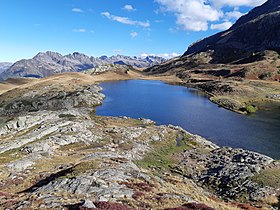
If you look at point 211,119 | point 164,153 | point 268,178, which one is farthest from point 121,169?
point 211,119

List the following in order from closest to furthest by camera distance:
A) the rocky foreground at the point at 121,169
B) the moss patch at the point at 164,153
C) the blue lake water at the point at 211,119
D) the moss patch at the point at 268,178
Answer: the rocky foreground at the point at 121,169
the moss patch at the point at 268,178
the moss patch at the point at 164,153
the blue lake water at the point at 211,119

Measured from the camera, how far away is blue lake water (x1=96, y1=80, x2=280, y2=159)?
7719 centimetres

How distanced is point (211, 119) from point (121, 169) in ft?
226

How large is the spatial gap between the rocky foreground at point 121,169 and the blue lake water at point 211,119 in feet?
38.1

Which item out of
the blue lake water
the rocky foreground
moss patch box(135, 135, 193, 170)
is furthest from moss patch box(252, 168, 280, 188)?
the blue lake water

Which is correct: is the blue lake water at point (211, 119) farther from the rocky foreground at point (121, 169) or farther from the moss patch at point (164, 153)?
the moss patch at point (164, 153)

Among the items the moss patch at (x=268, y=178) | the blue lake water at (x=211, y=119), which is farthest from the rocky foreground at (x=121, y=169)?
the blue lake water at (x=211, y=119)

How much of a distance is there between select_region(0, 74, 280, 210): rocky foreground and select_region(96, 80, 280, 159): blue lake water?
11.6 meters

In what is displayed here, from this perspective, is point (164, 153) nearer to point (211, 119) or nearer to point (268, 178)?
point (268, 178)

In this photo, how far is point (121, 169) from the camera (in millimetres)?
40406

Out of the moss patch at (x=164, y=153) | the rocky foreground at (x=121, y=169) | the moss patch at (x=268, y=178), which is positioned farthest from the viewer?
the moss patch at (x=164, y=153)

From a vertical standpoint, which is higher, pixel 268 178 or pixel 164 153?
pixel 268 178

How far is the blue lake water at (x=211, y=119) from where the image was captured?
77.2 m

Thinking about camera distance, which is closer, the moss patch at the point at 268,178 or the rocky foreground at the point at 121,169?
the rocky foreground at the point at 121,169
